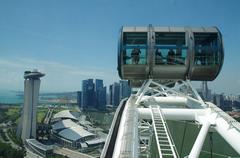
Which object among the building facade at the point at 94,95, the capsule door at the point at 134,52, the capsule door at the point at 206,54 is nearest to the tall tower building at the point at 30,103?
the building facade at the point at 94,95

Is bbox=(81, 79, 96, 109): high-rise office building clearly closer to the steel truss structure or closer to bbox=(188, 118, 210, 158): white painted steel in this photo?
the steel truss structure

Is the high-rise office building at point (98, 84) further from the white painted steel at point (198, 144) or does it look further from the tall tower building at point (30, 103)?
the white painted steel at point (198, 144)

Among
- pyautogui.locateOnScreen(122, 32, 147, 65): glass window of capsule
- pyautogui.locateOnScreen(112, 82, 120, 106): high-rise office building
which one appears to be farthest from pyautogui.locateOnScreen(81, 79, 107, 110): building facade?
pyautogui.locateOnScreen(122, 32, 147, 65): glass window of capsule

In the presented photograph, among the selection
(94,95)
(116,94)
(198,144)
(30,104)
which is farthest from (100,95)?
(198,144)

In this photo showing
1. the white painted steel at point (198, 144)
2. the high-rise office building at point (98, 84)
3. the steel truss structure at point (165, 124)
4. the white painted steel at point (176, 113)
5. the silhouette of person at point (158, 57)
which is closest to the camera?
the steel truss structure at point (165, 124)

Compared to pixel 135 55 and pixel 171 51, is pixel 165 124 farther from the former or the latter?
pixel 171 51

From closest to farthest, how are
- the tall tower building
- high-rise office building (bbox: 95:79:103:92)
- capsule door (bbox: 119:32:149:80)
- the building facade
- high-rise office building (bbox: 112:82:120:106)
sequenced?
capsule door (bbox: 119:32:149:80), the tall tower building, high-rise office building (bbox: 112:82:120:106), the building facade, high-rise office building (bbox: 95:79:103:92)
